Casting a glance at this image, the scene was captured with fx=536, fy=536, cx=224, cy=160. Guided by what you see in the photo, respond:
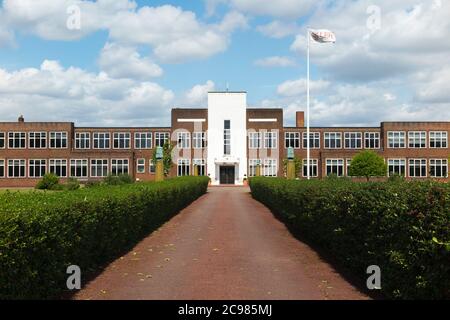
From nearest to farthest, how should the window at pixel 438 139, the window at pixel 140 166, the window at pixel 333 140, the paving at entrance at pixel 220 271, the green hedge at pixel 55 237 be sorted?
the green hedge at pixel 55 237
the paving at entrance at pixel 220 271
the window at pixel 438 139
the window at pixel 140 166
the window at pixel 333 140

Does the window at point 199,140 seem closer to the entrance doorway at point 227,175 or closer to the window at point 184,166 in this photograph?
the window at point 184,166

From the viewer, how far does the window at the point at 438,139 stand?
7194 centimetres

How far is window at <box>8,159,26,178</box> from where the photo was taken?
71.4m

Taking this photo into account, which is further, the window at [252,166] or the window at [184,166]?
the window at [184,166]

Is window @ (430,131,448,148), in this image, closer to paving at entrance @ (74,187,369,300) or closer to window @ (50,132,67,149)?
window @ (50,132,67,149)

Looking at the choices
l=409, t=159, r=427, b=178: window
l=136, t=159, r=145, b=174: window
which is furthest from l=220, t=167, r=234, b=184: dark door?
l=409, t=159, r=427, b=178: window

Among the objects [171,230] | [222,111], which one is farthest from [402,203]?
[222,111]

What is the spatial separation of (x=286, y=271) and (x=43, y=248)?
4802 millimetres

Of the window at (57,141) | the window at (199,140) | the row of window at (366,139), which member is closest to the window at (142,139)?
the window at (199,140)

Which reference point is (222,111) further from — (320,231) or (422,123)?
(320,231)

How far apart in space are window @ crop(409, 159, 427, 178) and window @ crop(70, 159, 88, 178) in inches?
1718

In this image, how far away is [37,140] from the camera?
237ft

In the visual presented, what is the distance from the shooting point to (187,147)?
237ft

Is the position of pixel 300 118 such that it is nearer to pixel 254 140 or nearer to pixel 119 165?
pixel 254 140
